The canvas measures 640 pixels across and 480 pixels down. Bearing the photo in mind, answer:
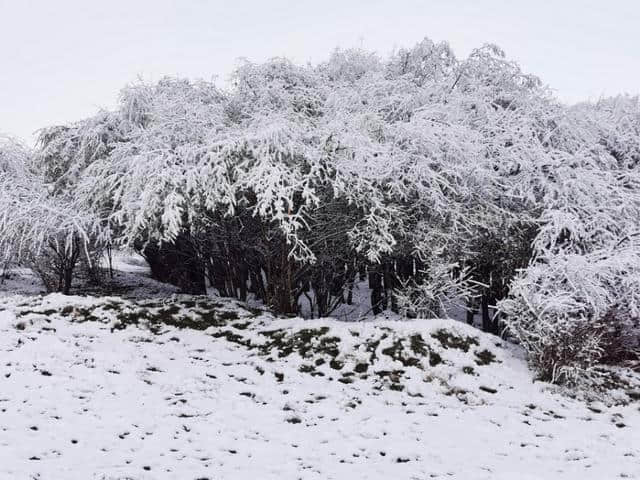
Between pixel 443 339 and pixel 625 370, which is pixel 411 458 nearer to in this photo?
pixel 443 339

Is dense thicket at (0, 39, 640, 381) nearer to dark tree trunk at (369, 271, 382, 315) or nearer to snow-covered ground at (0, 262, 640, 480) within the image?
dark tree trunk at (369, 271, 382, 315)

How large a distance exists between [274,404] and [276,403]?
43 millimetres

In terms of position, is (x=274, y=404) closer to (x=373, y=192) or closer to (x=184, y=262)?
(x=373, y=192)

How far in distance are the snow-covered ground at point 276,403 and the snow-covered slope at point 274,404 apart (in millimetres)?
28

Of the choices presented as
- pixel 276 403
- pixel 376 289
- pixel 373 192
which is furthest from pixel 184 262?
pixel 276 403

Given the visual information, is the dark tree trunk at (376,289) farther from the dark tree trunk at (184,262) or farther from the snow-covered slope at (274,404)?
the snow-covered slope at (274,404)

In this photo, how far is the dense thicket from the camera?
9133 mm

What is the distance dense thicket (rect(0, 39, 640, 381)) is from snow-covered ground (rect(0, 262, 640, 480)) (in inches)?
50.0

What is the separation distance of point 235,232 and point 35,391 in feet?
18.4

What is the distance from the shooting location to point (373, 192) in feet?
32.3

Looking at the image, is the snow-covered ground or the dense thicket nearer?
the snow-covered ground

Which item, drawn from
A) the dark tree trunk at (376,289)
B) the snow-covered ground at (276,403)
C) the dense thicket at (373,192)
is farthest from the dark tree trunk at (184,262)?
the dark tree trunk at (376,289)

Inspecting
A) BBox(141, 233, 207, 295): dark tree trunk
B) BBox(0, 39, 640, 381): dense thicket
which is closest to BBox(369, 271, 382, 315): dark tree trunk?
BBox(0, 39, 640, 381): dense thicket

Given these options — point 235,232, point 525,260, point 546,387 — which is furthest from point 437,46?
point 546,387
